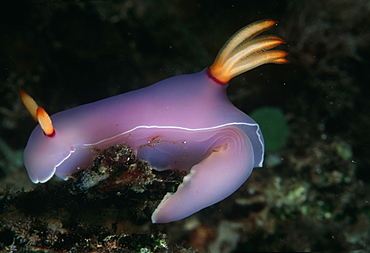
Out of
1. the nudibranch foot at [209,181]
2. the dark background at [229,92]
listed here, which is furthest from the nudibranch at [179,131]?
the dark background at [229,92]

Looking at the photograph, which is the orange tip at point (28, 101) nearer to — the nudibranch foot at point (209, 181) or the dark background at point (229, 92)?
the nudibranch foot at point (209, 181)

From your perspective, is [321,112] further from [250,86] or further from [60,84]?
[60,84]

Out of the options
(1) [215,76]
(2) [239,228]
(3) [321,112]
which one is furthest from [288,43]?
(2) [239,228]

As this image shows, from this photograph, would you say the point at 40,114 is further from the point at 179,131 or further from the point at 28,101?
the point at 179,131

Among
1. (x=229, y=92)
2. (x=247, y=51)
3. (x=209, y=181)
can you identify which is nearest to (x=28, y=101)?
(x=209, y=181)

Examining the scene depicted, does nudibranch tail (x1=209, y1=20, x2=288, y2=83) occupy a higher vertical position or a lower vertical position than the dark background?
higher

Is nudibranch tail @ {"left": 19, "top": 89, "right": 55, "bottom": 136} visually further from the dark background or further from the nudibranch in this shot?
the dark background

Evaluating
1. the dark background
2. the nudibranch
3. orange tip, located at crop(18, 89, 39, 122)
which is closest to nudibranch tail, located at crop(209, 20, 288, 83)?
the nudibranch
